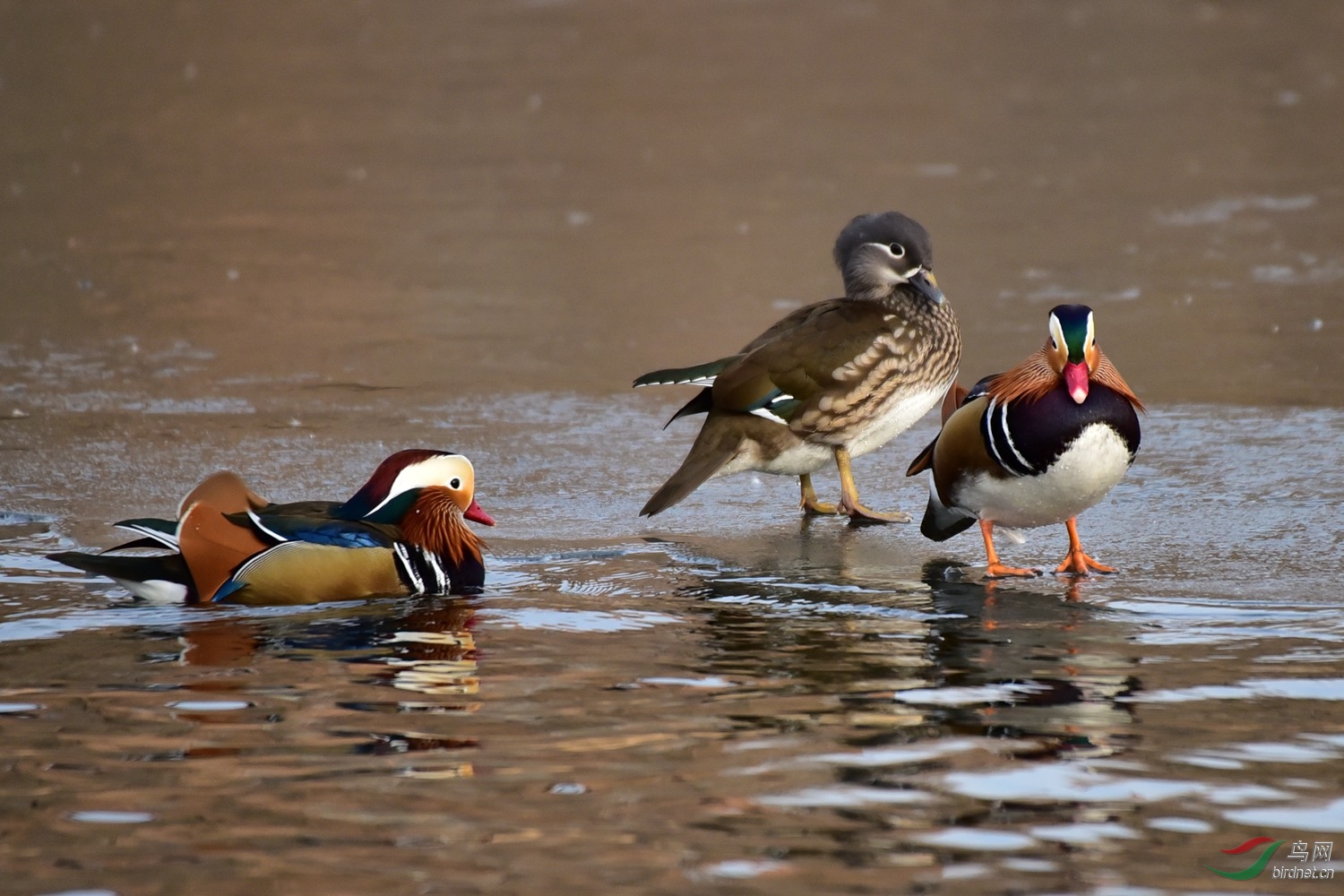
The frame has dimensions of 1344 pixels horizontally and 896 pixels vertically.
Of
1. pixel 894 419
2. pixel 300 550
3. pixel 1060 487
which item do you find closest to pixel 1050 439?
pixel 1060 487

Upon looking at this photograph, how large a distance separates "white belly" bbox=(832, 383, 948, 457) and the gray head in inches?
14.8

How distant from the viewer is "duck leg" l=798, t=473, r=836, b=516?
20.9ft

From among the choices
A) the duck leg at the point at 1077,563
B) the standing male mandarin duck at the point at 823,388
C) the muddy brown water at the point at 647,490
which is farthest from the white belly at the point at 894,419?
the duck leg at the point at 1077,563

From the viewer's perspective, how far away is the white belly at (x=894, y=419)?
20.7 feet

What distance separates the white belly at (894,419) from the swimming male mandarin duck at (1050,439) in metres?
0.90

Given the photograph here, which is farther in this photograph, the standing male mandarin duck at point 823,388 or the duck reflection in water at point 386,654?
the standing male mandarin duck at point 823,388

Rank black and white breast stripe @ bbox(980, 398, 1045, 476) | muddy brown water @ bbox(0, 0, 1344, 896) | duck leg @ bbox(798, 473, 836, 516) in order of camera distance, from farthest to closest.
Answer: duck leg @ bbox(798, 473, 836, 516) → black and white breast stripe @ bbox(980, 398, 1045, 476) → muddy brown water @ bbox(0, 0, 1344, 896)

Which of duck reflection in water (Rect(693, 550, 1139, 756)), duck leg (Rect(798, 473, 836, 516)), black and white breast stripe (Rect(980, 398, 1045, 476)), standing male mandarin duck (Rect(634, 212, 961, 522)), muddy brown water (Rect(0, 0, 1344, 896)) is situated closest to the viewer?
muddy brown water (Rect(0, 0, 1344, 896))

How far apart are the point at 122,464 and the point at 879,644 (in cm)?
340

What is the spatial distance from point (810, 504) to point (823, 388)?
1.59ft

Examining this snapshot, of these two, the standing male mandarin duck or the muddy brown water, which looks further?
the standing male mandarin duck

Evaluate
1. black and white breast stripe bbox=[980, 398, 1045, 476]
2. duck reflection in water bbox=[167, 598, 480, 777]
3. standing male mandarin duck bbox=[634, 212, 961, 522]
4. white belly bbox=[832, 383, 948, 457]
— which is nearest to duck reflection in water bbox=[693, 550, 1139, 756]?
black and white breast stripe bbox=[980, 398, 1045, 476]

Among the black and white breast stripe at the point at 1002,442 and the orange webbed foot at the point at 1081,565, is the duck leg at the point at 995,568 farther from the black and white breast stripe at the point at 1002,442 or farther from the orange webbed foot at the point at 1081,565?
the black and white breast stripe at the point at 1002,442

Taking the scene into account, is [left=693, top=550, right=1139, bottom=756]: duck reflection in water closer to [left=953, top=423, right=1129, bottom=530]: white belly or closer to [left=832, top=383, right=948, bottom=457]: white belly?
[left=953, top=423, right=1129, bottom=530]: white belly
